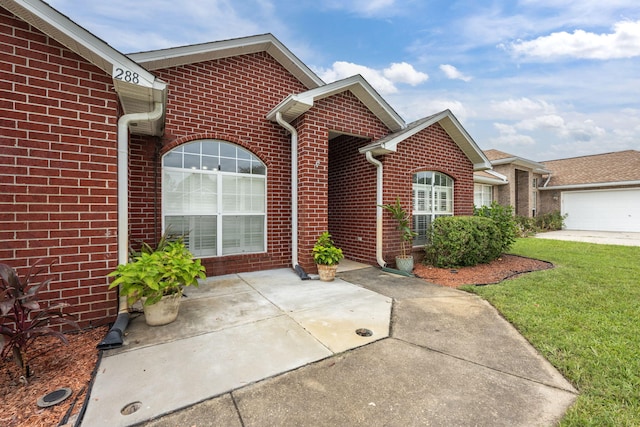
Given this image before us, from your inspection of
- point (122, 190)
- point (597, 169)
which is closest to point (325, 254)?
point (122, 190)

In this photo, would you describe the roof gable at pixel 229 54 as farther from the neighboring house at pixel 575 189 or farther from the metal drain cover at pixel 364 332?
the neighboring house at pixel 575 189

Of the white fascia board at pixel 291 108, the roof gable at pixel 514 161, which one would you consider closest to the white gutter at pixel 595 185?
the roof gable at pixel 514 161

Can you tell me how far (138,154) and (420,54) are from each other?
37.8 ft

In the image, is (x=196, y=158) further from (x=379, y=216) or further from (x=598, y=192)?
(x=598, y=192)

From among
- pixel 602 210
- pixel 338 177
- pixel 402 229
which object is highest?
pixel 338 177

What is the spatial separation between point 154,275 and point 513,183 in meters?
19.6

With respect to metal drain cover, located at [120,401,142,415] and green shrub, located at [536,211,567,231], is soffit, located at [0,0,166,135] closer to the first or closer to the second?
metal drain cover, located at [120,401,142,415]

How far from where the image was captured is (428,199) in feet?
25.3

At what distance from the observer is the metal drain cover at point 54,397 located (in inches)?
73.7

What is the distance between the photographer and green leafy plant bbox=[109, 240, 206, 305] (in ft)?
9.68

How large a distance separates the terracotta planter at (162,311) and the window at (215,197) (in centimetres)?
217

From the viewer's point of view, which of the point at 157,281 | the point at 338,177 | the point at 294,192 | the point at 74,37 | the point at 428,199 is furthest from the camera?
the point at 338,177

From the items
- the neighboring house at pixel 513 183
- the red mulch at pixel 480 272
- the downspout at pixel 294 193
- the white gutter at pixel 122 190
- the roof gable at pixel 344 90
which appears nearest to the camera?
the white gutter at pixel 122 190

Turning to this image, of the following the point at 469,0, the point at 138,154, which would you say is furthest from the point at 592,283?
the point at 138,154
